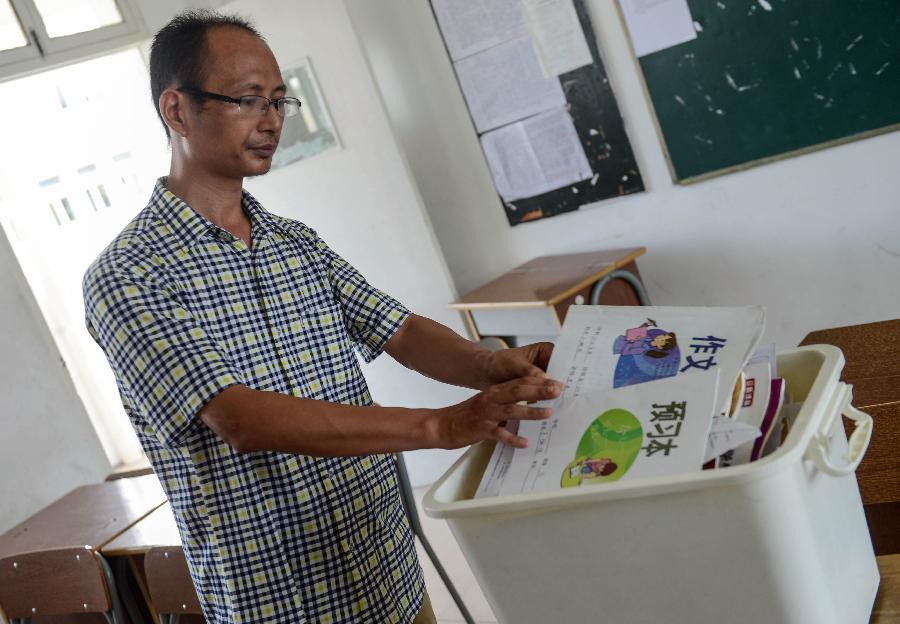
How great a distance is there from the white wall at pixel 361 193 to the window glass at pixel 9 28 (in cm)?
81

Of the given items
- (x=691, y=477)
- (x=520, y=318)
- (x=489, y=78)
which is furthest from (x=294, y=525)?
(x=489, y=78)

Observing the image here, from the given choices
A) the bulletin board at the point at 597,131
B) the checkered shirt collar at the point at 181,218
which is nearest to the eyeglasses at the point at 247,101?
the checkered shirt collar at the point at 181,218

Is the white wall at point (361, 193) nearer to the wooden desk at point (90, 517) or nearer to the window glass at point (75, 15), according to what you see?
the window glass at point (75, 15)

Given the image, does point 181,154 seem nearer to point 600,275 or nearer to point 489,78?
point 600,275

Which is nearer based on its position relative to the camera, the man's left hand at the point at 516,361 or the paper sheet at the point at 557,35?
the man's left hand at the point at 516,361

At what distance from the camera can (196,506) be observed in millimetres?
1259

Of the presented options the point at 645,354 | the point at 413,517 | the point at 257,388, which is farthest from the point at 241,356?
the point at 413,517

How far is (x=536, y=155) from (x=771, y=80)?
0.94 m

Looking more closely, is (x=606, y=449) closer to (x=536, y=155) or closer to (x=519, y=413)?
(x=519, y=413)

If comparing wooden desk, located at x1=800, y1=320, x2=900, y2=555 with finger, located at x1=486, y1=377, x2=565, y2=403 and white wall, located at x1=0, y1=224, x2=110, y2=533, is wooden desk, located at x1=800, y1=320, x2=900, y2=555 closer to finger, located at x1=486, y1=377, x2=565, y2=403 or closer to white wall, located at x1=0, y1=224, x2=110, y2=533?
finger, located at x1=486, y1=377, x2=565, y2=403

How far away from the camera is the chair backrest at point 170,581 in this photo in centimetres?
204

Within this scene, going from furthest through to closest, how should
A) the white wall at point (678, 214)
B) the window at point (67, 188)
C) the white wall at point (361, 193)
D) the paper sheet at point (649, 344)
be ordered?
the window at point (67, 188) → the white wall at point (361, 193) → the white wall at point (678, 214) → the paper sheet at point (649, 344)

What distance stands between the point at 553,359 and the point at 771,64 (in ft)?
7.40

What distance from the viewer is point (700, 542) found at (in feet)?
2.49
